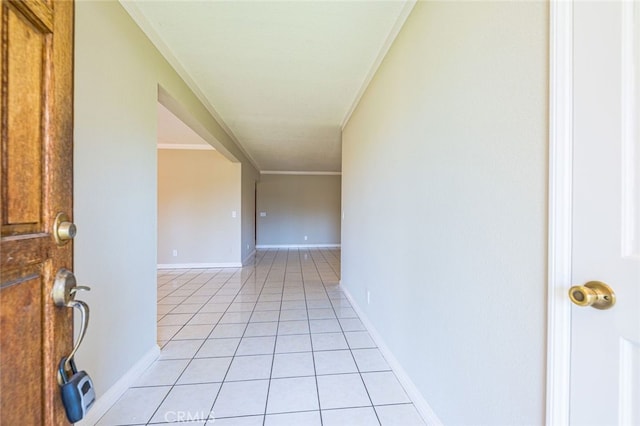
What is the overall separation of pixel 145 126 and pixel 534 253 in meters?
2.28

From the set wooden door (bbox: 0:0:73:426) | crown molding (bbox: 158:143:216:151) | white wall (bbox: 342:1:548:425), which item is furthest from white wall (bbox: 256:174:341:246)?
wooden door (bbox: 0:0:73:426)

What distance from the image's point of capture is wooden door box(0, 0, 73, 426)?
54cm

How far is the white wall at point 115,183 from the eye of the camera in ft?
4.36

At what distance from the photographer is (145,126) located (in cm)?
187

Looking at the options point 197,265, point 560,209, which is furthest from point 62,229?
point 197,265

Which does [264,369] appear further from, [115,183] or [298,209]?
[298,209]

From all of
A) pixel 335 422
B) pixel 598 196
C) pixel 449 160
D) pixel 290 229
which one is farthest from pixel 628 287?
pixel 290 229

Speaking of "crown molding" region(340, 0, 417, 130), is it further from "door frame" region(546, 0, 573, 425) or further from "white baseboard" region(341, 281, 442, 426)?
"white baseboard" region(341, 281, 442, 426)

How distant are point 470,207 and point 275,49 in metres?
1.78

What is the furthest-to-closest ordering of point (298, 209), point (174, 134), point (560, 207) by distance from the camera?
point (298, 209) → point (174, 134) → point (560, 207)

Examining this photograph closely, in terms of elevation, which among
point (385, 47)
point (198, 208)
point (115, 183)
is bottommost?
point (198, 208)

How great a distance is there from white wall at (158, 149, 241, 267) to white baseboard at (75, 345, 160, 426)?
341 centimetres

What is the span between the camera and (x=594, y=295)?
24.8 inches

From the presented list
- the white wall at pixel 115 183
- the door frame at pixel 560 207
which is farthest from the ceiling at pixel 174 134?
the door frame at pixel 560 207
